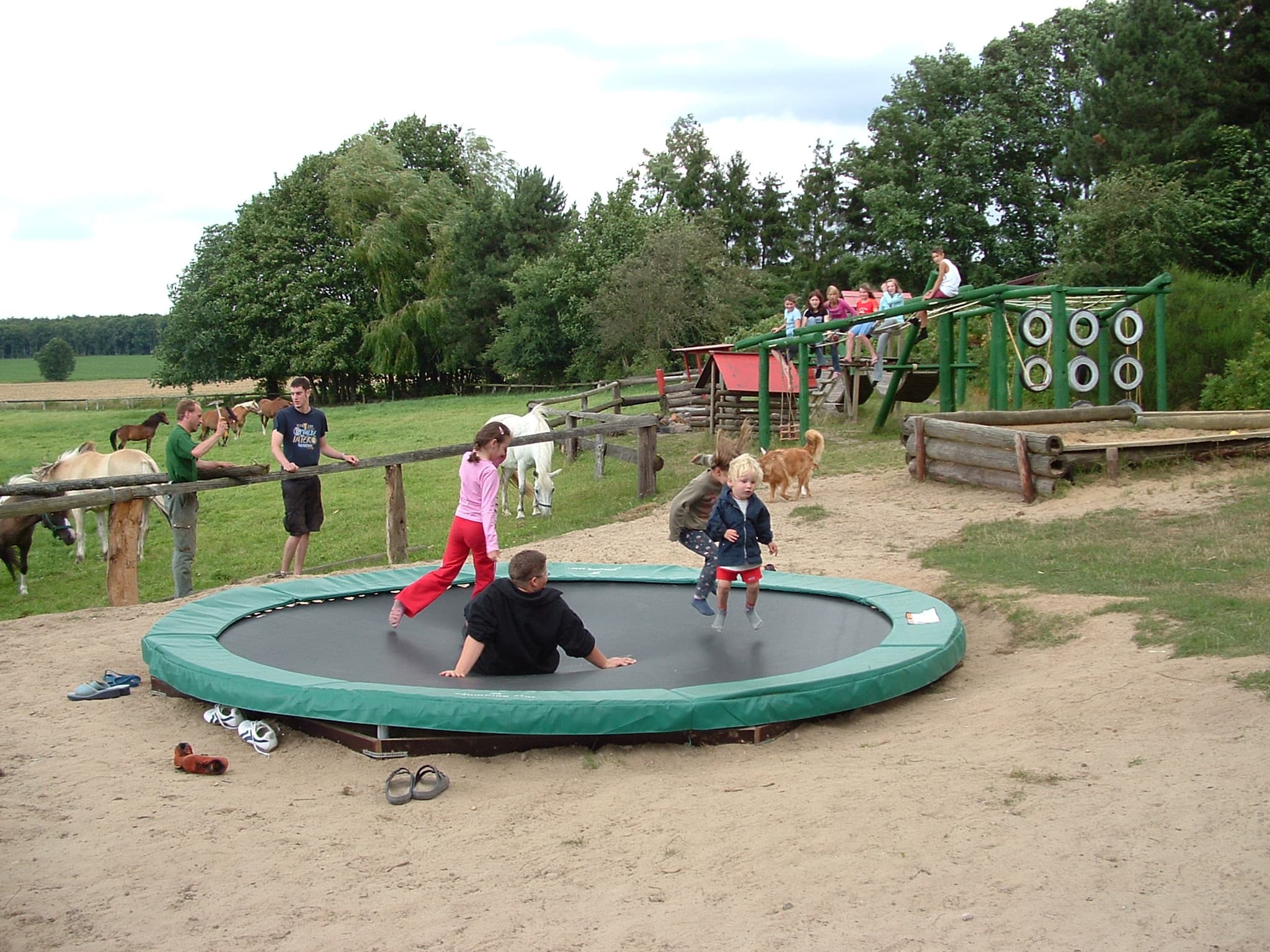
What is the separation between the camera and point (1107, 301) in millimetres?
13781

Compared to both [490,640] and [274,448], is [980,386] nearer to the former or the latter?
[274,448]

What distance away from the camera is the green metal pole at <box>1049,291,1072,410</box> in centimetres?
1207

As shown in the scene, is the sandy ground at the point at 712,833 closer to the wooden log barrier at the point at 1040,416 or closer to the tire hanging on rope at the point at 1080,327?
the wooden log barrier at the point at 1040,416

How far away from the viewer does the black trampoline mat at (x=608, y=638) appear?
18.4 ft

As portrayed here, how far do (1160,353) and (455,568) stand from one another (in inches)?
393

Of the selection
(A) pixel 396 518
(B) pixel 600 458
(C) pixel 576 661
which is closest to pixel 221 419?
(B) pixel 600 458

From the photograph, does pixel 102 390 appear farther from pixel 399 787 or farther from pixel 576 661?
pixel 399 787

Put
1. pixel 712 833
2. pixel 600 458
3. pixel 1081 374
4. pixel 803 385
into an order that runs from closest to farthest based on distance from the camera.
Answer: pixel 712 833
pixel 1081 374
pixel 803 385
pixel 600 458

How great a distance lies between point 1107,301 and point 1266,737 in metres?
10.7

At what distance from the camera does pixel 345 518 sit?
14180 millimetres

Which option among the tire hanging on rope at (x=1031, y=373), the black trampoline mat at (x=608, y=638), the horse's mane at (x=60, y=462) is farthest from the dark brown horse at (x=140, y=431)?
the tire hanging on rope at (x=1031, y=373)

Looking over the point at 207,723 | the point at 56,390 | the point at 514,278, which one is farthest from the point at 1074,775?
the point at 56,390

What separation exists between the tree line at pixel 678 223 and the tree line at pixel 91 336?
Result: 4985 centimetres

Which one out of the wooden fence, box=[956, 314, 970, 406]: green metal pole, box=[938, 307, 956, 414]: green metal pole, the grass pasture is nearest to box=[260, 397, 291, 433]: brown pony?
the grass pasture
